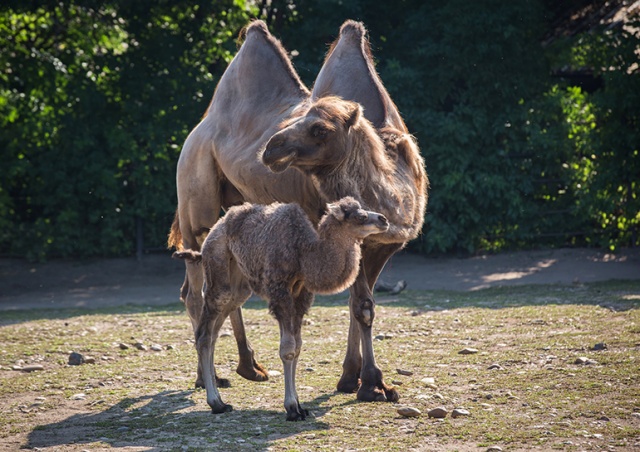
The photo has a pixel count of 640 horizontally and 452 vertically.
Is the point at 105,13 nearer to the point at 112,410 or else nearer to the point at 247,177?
the point at 247,177

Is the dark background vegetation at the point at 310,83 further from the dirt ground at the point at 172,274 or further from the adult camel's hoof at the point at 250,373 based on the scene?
the adult camel's hoof at the point at 250,373

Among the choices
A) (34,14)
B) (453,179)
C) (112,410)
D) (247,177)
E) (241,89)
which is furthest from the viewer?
(34,14)

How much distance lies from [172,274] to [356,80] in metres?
9.03

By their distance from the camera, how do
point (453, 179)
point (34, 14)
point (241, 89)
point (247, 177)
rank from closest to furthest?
point (247, 177), point (241, 89), point (453, 179), point (34, 14)

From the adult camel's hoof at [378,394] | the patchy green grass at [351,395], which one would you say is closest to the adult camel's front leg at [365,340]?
Answer: the adult camel's hoof at [378,394]

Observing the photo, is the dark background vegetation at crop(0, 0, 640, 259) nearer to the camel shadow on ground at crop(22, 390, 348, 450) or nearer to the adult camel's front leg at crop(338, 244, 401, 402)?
the adult camel's front leg at crop(338, 244, 401, 402)

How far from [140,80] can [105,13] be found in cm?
Result: 205

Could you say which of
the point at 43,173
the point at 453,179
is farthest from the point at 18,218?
the point at 453,179

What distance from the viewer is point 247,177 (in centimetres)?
749

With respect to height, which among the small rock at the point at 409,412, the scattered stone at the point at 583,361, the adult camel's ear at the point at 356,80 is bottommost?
the small rock at the point at 409,412

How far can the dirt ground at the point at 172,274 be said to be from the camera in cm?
1359

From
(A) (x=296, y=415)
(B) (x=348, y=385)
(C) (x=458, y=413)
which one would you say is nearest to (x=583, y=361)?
(C) (x=458, y=413)

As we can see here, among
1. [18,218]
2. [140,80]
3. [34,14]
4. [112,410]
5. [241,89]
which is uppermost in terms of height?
[34,14]

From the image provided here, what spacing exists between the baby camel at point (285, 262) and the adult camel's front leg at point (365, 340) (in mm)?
717
